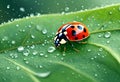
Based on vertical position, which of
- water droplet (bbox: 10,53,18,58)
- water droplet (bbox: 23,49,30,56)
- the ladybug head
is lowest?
water droplet (bbox: 10,53,18,58)

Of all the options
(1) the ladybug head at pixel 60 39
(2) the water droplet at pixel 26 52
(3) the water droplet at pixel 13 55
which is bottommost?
(3) the water droplet at pixel 13 55

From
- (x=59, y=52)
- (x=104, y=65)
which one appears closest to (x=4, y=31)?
(x=59, y=52)

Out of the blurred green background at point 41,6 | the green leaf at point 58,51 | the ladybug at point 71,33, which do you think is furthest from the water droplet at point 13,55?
the blurred green background at point 41,6

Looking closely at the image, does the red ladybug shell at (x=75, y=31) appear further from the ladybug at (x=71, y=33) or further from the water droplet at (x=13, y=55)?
the water droplet at (x=13, y=55)

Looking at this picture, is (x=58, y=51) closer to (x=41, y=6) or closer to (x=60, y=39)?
(x=60, y=39)

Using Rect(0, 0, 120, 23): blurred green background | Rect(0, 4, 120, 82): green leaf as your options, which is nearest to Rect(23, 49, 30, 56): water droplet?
Rect(0, 4, 120, 82): green leaf

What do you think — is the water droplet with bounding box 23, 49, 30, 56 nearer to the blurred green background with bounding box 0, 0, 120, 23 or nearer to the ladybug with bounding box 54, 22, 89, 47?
the ladybug with bounding box 54, 22, 89, 47

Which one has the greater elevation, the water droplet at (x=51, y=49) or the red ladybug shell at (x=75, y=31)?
the red ladybug shell at (x=75, y=31)
